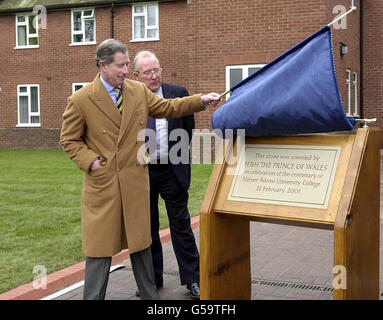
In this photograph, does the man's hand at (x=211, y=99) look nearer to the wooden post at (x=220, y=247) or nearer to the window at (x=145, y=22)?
the wooden post at (x=220, y=247)

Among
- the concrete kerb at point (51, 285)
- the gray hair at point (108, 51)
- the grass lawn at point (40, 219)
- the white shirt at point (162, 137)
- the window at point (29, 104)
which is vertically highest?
the window at point (29, 104)

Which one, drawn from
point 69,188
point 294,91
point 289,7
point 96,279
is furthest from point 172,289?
point 289,7

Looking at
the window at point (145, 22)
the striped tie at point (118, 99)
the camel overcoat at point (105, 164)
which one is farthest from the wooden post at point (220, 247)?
the window at point (145, 22)

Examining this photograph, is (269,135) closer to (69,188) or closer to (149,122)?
(149,122)

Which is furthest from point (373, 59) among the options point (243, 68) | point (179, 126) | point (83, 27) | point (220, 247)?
point (220, 247)

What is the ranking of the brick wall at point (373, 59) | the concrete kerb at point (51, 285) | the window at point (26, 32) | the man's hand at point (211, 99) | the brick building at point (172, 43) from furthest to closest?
the window at point (26, 32) < the brick wall at point (373, 59) < the brick building at point (172, 43) < the concrete kerb at point (51, 285) < the man's hand at point (211, 99)

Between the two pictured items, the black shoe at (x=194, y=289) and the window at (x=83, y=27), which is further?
the window at (x=83, y=27)

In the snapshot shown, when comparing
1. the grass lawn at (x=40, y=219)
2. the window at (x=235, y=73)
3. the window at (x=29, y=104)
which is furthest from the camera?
the window at (x=29, y=104)

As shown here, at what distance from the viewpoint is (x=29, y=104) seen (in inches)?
998

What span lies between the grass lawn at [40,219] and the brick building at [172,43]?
14.5 feet

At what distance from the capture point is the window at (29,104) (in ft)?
83.0

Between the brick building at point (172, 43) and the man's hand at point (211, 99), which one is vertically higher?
the brick building at point (172, 43)

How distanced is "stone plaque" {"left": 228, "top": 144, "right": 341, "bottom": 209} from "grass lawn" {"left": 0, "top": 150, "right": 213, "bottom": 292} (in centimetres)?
245

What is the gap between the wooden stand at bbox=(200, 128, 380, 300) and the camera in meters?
3.30
